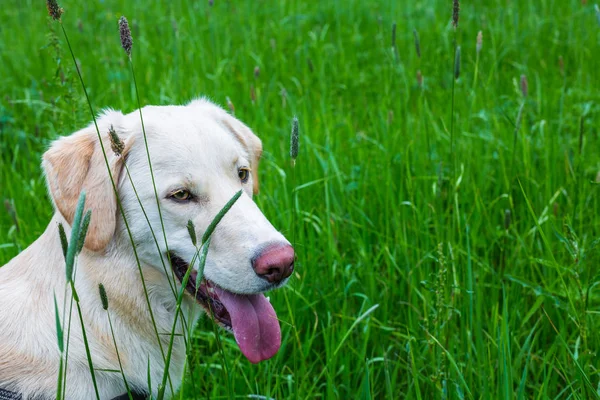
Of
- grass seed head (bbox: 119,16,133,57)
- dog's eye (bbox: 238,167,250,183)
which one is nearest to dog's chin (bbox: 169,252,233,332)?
dog's eye (bbox: 238,167,250,183)

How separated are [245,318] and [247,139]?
80 centimetres

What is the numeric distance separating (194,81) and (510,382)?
10.6 ft

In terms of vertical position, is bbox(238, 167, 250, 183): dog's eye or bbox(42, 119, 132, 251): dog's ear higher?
bbox(42, 119, 132, 251): dog's ear

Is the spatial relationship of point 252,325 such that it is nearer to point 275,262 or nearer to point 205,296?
point 205,296

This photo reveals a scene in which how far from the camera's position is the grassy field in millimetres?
2469

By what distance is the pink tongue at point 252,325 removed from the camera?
219cm

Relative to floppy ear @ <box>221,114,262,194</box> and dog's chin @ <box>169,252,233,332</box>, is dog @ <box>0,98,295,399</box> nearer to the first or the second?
dog's chin @ <box>169,252,233,332</box>

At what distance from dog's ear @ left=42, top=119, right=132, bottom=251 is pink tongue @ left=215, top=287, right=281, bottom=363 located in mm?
417

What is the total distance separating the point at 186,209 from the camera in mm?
2201

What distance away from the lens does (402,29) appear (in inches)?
231

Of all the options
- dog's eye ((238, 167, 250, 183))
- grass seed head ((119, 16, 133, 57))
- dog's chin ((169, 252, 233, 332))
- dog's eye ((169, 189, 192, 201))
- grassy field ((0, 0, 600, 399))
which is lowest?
grassy field ((0, 0, 600, 399))

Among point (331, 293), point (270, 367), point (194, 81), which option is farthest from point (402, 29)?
point (270, 367)

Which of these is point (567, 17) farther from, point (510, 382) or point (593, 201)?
point (510, 382)

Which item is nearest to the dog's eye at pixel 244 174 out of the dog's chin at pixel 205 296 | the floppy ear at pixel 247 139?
the floppy ear at pixel 247 139
